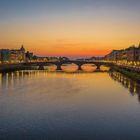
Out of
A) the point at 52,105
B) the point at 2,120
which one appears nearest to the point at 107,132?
the point at 2,120

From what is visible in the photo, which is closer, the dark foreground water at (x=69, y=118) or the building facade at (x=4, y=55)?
the dark foreground water at (x=69, y=118)

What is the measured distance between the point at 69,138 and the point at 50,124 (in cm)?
364

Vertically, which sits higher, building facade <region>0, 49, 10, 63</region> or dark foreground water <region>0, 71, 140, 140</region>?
building facade <region>0, 49, 10, 63</region>

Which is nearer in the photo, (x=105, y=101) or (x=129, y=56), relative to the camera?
(x=105, y=101)

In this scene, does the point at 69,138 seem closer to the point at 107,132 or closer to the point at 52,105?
the point at 107,132

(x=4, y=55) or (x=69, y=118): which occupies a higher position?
(x=4, y=55)

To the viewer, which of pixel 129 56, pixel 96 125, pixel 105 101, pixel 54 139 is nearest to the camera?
pixel 54 139

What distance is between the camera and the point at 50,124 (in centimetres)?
2256

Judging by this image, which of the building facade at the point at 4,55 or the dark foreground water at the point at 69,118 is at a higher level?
the building facade at the point at 4,55

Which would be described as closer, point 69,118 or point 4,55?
point 69,118

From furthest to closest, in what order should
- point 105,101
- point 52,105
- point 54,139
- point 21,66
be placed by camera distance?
point 21,66, point 105,101, point 52,105, point 54,139

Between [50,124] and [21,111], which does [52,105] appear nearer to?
[21,111]

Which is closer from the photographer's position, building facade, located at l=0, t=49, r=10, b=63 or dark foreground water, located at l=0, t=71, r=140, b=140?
dark foreground water, located at l=0, t=71, r=140, b=140

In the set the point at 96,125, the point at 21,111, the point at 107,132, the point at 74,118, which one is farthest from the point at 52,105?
the point at 107,132
